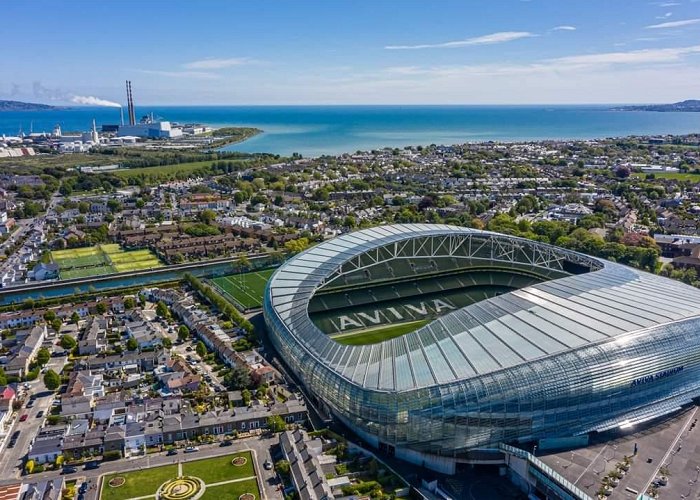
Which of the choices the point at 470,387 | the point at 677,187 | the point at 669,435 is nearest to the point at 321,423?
the point at 470,387

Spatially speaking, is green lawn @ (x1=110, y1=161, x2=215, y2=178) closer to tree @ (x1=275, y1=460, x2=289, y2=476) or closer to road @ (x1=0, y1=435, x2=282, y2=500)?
road @ (x1=0, y1=435, x2=282, y2=500)

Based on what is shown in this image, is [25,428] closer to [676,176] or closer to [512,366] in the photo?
[512,366]

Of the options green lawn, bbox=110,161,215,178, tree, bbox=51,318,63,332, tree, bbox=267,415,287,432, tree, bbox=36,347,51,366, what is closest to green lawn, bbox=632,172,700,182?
green lawn, bbox=110,161,215,178

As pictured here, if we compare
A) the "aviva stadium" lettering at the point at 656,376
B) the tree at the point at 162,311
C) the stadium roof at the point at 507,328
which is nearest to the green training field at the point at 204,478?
the stadium roof at the point at 507,328

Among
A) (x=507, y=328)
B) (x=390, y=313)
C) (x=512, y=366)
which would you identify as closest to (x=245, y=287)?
(x=390, y=313)

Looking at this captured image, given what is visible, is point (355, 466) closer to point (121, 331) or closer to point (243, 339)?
point (243, 339)

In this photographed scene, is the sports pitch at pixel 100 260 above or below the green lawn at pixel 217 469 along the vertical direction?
above

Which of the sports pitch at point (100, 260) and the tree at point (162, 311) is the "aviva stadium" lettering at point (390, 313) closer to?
the tree at point (162, 311)
